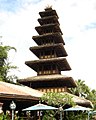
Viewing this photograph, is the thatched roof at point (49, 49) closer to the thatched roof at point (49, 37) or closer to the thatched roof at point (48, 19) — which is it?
the thatched roof at point (49, 37)

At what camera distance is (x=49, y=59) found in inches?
1412

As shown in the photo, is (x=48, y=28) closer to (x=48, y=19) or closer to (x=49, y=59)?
(x=48, y=19)

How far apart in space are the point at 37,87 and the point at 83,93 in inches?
1573

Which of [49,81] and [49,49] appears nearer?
[49,81]

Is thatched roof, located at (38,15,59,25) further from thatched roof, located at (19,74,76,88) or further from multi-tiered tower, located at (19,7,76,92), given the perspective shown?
thatched roof, located at (19,74,76,88)

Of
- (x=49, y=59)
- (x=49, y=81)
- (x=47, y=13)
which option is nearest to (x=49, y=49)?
(x=49, y=59)

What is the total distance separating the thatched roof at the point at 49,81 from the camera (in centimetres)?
3363

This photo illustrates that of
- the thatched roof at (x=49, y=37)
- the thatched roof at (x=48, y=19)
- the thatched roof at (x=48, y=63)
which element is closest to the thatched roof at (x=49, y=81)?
the thatched roof at (x=48, y=63)

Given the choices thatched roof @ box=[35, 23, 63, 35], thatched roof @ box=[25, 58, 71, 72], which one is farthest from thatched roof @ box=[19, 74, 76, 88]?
thatched roof @ box=[35, 23, 63, 35]

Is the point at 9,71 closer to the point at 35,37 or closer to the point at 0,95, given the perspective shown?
the point at 35,37

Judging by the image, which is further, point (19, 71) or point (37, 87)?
point (19, 71)

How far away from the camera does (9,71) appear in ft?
152

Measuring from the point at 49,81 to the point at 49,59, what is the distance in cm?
272

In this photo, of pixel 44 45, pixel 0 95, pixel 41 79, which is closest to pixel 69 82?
pixel 41 79
